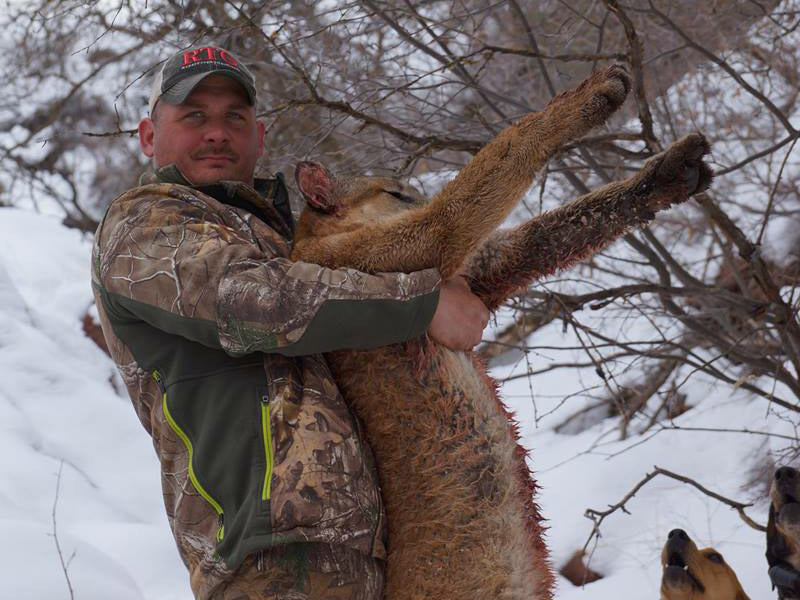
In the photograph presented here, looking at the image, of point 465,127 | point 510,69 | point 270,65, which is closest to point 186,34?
point 270,65

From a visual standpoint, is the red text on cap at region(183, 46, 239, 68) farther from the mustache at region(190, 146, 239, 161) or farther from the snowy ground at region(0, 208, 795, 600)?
the snowy ground at region(0, 208, 795, 600)

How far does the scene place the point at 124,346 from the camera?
8.82 ft

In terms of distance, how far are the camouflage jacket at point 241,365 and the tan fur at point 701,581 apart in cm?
264

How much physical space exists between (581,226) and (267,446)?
1.30 m

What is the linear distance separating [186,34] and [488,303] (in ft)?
8.61

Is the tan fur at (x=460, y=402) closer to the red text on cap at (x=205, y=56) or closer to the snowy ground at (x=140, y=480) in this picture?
the red text on cap at (x=205, y=56)

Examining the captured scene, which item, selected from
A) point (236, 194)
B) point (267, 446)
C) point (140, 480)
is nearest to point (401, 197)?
point (236, 194)

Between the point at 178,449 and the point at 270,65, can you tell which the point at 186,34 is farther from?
the point at 178,449

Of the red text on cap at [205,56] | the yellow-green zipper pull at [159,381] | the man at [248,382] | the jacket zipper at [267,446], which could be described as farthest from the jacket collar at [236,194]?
the jacket zipper at [267,446]

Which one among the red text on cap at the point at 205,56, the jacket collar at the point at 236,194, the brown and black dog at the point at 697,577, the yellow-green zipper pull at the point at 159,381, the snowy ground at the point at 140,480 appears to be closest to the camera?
the yellow-green zipper pull at the point at 159,381

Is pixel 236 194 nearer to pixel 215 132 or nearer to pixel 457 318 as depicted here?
pixel 215 132

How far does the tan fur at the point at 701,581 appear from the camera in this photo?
4594mm

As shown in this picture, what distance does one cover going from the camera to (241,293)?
231 cm

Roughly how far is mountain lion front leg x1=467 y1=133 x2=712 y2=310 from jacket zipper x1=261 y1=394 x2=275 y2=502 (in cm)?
94
